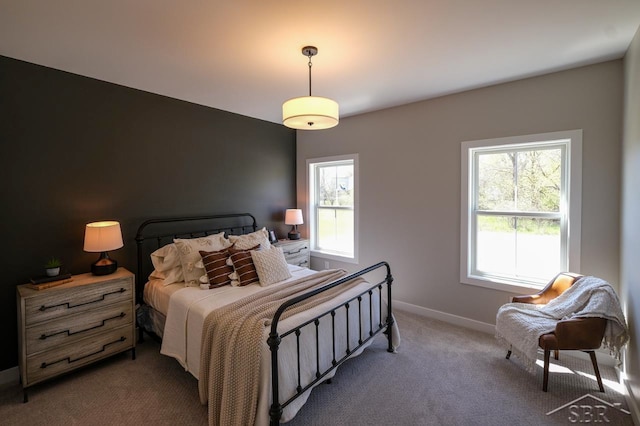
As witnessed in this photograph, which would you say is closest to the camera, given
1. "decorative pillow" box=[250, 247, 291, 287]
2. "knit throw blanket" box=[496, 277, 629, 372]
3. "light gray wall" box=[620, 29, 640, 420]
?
"light gray wall" box=[620, 29, 640, 420]

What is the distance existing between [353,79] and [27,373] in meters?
3.65

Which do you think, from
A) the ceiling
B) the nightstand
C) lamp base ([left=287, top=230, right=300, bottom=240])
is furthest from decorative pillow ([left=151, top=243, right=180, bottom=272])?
lamp base ([left=287, top=230, right=300, bottom=240])

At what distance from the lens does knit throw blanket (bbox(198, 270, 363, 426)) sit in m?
1.79

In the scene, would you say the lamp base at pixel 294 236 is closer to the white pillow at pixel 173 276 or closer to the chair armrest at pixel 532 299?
the white pillow at pixel 173 276

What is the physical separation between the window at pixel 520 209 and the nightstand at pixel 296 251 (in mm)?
2231

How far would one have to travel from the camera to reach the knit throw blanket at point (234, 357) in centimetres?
179

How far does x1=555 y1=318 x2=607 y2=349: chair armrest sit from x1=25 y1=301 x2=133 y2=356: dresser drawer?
142 inches

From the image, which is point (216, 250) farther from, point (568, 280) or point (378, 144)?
point (568, 280)

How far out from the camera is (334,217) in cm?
473

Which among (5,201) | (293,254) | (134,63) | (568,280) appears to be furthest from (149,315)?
(568,280)

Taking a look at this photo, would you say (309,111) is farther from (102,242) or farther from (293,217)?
(293,217)

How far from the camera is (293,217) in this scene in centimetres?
457

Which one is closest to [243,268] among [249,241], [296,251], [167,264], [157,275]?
[249,241]

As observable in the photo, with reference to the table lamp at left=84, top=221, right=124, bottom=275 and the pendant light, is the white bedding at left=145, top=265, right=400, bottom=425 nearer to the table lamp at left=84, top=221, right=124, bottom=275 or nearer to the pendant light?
the table lamp at left=84, top=221, right=124, bottom=275
